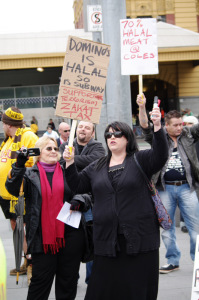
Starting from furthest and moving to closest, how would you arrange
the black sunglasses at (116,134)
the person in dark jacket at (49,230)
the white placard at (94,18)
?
the white placard at (94,18) → the person in dark jacket at (49,230) → the black sunglasses at (116,134)

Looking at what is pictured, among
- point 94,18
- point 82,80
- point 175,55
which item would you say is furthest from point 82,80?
point 175,55

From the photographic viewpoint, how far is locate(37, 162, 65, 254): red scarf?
3.82 meters

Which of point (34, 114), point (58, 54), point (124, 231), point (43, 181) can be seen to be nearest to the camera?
point (124, 231)

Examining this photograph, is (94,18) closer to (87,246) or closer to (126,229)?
(87,246)

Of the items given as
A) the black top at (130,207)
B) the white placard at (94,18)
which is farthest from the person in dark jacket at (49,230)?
the white placard at (94,18)

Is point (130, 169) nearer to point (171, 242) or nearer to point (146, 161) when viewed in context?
point (146, 161)

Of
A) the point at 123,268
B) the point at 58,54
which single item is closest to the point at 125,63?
the point at 123,268

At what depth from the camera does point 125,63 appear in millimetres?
4945

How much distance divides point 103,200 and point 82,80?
3.80ft

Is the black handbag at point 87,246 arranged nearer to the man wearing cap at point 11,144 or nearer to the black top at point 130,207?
the black top at point 130,207

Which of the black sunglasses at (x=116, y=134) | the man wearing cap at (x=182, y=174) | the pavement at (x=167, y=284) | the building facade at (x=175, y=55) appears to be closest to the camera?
the black sunglasses at (x=116, y=134)

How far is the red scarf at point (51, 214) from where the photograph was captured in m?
3.82

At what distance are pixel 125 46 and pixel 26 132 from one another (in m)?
1.52

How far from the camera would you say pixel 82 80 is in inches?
153
